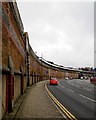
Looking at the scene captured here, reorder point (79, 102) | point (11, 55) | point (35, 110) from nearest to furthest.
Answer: point (35, 110), point (11, 55), point (79, 102)

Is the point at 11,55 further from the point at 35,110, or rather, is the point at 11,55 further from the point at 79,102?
the point at 79,102

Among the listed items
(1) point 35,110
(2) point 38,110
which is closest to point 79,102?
(2) point 38,110

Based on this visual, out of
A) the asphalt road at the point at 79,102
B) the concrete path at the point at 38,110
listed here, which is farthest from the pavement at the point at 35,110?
the asphalt road at the point at 79,102

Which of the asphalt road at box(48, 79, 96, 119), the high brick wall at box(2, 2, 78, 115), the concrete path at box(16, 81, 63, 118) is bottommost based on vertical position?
the asphalt road at box(48, 79, 96, 119)

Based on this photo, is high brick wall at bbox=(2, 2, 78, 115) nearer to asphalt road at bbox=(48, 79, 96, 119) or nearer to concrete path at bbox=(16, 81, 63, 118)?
concrete path at bbox=(16, 81, 63, 118)

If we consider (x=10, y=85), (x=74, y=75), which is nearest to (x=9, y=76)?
(x=10, y=85)

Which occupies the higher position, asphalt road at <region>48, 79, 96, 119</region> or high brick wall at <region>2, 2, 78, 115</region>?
high brick wall at <region>2, 2, 78, 115</region>

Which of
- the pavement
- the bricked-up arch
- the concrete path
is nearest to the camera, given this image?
the bricked-up arch

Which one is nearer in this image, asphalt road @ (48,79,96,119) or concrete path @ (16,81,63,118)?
concrete path @ (16,81,63,118)

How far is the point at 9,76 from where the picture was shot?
8.96m

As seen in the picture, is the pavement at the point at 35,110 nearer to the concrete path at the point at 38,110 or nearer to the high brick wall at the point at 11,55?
the concrete path at the point at 38,110

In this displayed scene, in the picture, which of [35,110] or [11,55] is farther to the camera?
[11,55]

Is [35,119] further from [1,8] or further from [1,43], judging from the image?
[1,8]

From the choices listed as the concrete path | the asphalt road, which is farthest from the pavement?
the asphalt road
